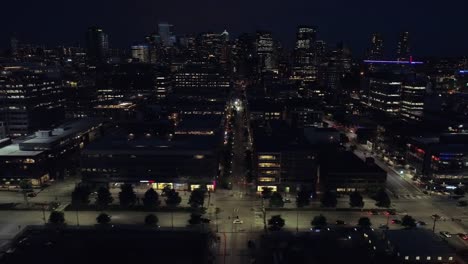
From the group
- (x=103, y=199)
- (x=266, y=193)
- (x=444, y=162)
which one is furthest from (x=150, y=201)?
(x=444, y=162)

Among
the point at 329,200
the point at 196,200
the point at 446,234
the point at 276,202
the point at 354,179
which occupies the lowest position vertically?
the point at 446,234

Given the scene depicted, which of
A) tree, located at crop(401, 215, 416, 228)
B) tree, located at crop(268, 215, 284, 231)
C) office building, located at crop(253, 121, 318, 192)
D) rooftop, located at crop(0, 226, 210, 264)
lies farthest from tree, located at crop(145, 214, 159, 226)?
tree, located at crop(401, 215, 416, 228)

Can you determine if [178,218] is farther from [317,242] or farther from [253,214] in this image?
[317,242]

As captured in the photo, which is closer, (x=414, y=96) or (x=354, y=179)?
(x=354, y=179)

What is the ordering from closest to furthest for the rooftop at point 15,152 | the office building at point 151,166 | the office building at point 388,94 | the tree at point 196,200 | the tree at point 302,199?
the tree at point 196,200 → the tree at point 302,199 → the office building at point 151,166 → the rooftop at point 15,152 → the office building at point 388,94

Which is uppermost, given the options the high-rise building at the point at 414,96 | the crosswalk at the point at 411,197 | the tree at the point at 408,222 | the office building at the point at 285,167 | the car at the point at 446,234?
the high-rise building at the point at 414,96

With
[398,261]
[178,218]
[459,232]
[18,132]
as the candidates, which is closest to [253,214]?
[178,218]

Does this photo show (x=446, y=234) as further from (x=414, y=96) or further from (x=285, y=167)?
(x=414, y=96)

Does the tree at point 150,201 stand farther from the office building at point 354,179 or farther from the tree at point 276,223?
the office building at point 354,179

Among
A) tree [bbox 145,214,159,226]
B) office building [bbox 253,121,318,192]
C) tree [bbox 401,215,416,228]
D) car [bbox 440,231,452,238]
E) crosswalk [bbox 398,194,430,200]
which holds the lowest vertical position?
crosswalk [bbox 398,194,430,200]

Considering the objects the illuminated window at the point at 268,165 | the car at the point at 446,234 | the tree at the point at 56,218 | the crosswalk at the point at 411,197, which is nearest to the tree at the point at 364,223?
the car at the point at 446,234

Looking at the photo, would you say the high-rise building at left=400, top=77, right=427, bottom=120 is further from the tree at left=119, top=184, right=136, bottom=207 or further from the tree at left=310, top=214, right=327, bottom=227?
the tree at left=119, top=184, right=136, bottom=207

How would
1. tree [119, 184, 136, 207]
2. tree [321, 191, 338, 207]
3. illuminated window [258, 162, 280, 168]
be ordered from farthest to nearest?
illuminated window [258, 162, 280, 168], tree [119, 184, 136, 207], tree [321, 191, 338, 207]
